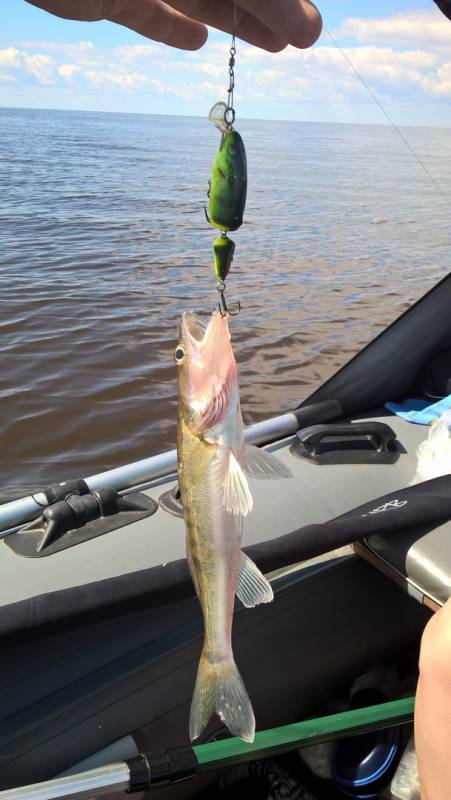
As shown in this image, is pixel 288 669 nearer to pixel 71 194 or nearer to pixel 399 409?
pixel 399 409

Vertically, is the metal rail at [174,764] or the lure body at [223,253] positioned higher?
the lure body at [223,253]

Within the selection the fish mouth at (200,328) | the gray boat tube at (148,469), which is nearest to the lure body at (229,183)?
the fish mouth at (200,328)

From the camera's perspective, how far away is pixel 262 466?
3.69 feet

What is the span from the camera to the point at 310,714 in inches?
95.0

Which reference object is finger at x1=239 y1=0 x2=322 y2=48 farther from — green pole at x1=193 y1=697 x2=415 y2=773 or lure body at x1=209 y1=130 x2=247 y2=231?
green pole at x1=193 y1=697 x2=415 y2=773

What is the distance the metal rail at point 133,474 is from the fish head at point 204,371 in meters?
1.61

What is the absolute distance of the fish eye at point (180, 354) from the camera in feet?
3.51

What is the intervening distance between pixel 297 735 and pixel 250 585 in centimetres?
74

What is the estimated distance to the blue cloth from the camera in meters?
3.38

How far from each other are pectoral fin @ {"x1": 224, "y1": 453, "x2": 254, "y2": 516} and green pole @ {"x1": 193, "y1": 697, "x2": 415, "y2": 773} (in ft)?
2.81

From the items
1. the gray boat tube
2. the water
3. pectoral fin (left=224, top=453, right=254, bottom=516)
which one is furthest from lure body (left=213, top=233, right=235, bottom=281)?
the water

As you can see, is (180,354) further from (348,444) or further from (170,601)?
(348,444)

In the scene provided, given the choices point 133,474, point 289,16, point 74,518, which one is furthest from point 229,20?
point 133,474

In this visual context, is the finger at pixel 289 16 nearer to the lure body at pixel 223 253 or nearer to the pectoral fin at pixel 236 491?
the lure body at pixel 223 253
